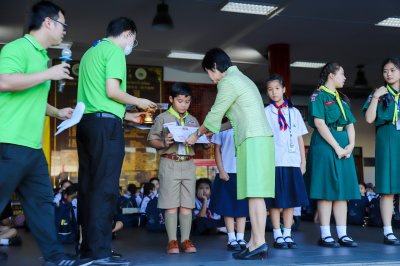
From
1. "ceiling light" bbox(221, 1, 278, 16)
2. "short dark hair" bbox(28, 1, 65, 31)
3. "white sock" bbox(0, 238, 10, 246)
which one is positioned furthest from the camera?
"ceiling light" bbox(221, 1, 278, 16)

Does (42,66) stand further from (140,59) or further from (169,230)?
(140,59)

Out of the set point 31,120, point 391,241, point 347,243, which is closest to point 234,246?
point 347,243

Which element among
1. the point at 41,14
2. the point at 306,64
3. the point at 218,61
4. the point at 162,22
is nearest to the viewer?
the point at 41,14

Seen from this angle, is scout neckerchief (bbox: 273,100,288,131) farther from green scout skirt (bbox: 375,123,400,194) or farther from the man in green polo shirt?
the man in green polo shirt

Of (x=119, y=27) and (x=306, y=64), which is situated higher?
(x=306, y=64)

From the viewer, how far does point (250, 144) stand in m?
3.28

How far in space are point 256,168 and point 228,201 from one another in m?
0.95

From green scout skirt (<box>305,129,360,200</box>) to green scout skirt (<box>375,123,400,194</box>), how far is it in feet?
0.80

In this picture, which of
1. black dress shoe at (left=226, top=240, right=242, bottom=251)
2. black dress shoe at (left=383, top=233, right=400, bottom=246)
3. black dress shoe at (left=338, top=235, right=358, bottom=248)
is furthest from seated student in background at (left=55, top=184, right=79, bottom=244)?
black dress shoe at (left=383, top=233, right=400, bottom=246)

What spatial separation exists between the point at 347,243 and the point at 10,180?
259cm

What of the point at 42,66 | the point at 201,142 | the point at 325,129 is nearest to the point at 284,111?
the point at 325,129

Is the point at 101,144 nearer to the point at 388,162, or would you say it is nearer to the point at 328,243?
the point at 328,243

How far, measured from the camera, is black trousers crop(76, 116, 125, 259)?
2875 mm

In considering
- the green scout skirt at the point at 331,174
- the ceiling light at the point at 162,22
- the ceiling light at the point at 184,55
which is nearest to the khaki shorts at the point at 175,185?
the green scout skirt at the point at 331,174
